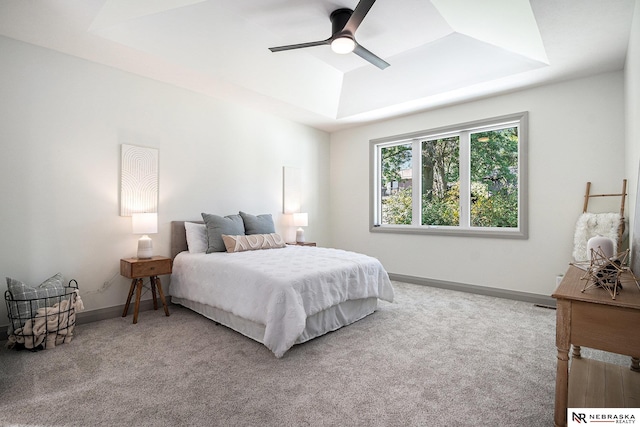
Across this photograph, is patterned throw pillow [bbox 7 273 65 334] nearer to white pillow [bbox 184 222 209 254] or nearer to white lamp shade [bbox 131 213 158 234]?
white lamp shade [bbox 131 213 158 234]

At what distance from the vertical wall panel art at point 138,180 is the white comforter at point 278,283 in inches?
29.8

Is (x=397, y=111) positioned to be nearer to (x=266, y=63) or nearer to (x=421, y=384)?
(x=266, y=63)

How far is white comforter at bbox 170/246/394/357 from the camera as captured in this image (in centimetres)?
252

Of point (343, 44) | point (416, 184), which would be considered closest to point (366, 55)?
point (343, 44)

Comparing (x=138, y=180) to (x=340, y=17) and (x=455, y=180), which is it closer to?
(x=340, y=17)

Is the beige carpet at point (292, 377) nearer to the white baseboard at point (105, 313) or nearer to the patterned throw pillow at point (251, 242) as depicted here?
the white baseboard at point (105, 313)

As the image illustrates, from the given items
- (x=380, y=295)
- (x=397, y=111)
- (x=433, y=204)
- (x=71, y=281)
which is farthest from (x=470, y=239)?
(x=71, y=281)

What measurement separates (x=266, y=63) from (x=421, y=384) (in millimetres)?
3680

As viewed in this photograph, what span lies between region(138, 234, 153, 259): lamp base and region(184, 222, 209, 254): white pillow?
0.48m

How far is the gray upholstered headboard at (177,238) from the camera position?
4.02 m

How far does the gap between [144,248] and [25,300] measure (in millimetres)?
1045

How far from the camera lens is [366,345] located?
8.93ft

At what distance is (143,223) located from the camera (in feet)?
11.3

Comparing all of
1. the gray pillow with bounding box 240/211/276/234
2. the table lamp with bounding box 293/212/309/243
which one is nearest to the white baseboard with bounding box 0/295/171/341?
the gray pillow with bounding box 240/211/276/234
